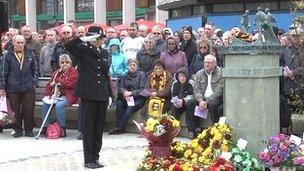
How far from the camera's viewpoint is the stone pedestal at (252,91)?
829 centimetres

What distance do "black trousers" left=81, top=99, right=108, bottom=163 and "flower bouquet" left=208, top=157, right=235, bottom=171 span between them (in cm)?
235

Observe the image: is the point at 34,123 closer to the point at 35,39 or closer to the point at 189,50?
the point at 35,39

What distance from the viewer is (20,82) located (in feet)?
42.1

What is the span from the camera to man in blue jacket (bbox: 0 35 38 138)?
1284 cm

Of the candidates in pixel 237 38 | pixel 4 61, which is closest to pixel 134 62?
pixel 4 61

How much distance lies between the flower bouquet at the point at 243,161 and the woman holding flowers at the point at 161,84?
4252 millimetres

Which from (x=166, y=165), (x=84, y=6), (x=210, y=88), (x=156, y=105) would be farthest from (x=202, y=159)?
(x=84, y=6)

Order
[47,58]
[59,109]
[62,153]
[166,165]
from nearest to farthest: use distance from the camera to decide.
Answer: [166,165] < [62,153] < [59,109] < [47,58]

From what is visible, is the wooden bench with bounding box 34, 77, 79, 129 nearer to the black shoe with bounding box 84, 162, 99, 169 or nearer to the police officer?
the police officer

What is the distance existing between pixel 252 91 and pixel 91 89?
2.46 meters

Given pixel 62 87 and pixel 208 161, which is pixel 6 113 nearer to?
pixel 62 87

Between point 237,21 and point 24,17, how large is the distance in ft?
162

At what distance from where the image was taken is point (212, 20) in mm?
20000

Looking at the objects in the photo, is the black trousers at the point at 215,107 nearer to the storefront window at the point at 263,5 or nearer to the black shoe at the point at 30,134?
the black shoe at the point at 30,134
